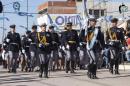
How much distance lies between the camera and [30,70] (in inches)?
836

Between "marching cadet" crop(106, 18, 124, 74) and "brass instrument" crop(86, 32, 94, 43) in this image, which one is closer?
"brass instrument" crop(86, 32, 94, 43)

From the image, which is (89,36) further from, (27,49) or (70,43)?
(27,49)

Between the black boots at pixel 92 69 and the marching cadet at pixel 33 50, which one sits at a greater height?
the marching cadet at pixel 33 50

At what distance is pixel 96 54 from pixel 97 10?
5117cm

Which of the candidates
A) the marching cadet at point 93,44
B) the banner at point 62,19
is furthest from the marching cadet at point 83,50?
the banner at point 62,19

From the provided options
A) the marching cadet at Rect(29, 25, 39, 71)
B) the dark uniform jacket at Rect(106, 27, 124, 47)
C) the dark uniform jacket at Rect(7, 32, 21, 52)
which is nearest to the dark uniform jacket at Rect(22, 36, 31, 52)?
the marching cadet at Rect(29, 25, 39, 71)

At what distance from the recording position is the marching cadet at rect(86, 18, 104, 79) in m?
15.8

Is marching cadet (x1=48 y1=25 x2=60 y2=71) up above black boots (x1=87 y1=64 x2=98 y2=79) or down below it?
above

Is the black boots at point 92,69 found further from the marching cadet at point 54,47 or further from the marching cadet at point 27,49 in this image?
the marching cadet at point 27,49

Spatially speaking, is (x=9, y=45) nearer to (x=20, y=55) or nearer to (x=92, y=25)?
(x=20, y=55)

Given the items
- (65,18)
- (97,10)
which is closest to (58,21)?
(65,18)

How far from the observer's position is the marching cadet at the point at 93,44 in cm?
1584

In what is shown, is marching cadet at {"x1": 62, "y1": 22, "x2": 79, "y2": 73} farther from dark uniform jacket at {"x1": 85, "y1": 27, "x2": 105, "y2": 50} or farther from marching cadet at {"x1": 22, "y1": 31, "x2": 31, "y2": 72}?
dark uniform jacket at {"x1": 85, "y1": 27, "x2": 105, "y2": 50}

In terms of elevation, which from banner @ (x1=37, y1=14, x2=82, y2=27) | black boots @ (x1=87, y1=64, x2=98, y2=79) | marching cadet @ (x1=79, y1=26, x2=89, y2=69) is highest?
banner @ (x1=37, y1=14, x2=82, y2=27)
